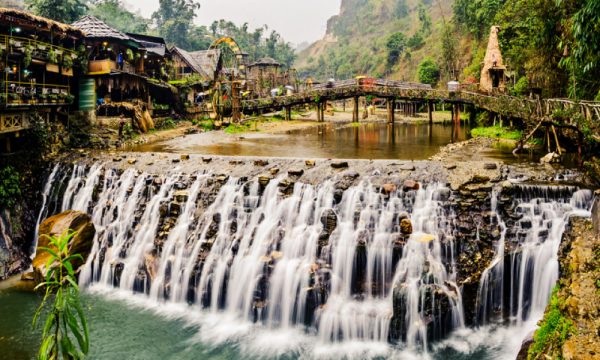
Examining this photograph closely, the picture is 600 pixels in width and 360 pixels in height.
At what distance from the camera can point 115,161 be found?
20.0 metres

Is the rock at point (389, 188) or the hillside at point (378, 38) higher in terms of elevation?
the hillside at point (378, 38)

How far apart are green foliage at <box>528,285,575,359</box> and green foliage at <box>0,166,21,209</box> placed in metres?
18.6

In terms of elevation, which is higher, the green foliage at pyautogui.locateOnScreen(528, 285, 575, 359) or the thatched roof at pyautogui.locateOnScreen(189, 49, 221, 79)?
the thatched roof at pyautogui.locateOnScreen(189, 49, 221, 79)

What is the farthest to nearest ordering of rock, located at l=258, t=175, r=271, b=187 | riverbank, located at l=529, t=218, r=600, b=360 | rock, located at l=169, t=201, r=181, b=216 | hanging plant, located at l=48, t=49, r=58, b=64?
hanging plant, located at l=48, t=49, r=58, b=64 < rock, located at l=169, t=201, r=181, b=216 < rock, located at l=258, t=175, r=271, b=187 < riverbank, located at l=529, t=218, r=600, b=360

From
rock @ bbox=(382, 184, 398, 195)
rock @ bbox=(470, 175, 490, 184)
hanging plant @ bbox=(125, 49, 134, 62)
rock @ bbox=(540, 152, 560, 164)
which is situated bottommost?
rock @ bbox=(382, 184, 398, 195)

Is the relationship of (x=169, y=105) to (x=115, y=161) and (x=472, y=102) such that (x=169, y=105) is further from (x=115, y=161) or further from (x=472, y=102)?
(x=472, y=102)

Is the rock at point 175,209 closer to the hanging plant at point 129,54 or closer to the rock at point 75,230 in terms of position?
the rock at point 75,230

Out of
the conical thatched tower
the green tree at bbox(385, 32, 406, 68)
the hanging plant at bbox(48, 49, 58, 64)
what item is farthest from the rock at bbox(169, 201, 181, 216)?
the green tree at bbox(385, 32, 406, 68)

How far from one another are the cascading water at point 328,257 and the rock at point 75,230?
0.37 meters

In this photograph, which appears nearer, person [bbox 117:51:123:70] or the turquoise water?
the turquoise water

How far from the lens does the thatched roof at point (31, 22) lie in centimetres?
2197

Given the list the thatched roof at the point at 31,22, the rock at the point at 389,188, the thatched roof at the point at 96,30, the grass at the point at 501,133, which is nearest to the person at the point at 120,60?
the thatched roof at the point at 96,30

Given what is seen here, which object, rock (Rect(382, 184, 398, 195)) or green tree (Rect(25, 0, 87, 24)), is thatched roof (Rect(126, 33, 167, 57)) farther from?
rock (Rect(382, 184, 398, 195))

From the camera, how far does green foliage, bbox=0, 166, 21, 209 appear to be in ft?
59.1
